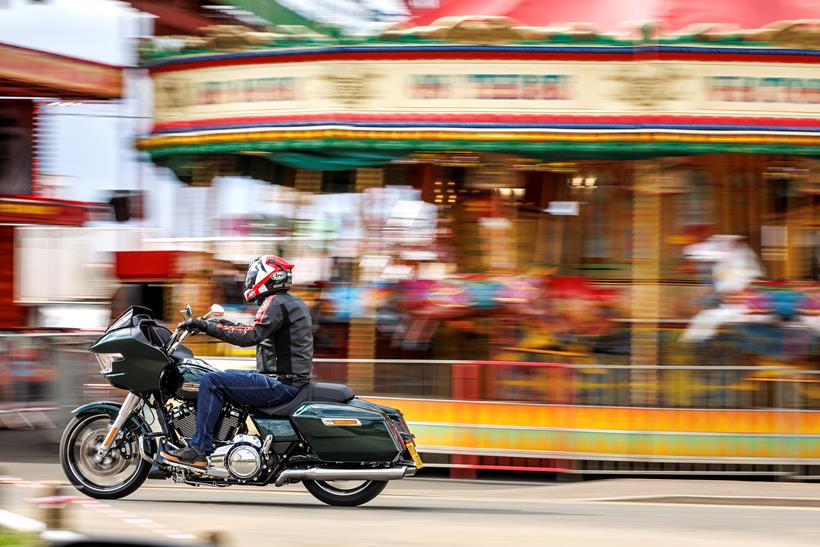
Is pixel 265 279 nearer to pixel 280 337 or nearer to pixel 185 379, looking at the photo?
pixel 280 337

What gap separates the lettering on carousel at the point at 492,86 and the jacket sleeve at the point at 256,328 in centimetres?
556

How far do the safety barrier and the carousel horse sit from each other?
96 centimetres

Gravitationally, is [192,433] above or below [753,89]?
below

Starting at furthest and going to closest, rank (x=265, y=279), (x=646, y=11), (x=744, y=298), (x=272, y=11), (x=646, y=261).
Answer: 1. (x=272, y=11)
2. (x=646, y=11)
3. (x=646, y=261)
4. (x=744, y=298)
5. (x=265, y=279)

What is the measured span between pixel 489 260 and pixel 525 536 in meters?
6.61

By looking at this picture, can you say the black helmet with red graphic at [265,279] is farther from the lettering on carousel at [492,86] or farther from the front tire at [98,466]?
the lettering on carousel at [492,86]

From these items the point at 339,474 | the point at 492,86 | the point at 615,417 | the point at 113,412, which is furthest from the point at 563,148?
the point at 113,412

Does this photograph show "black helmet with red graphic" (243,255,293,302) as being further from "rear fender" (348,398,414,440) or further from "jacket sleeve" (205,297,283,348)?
"rear fender" (348,398,414,440)

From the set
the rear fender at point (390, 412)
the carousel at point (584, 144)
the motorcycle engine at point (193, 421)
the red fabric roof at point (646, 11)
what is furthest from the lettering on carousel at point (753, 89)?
the motorcycle engine at point (193, 421)

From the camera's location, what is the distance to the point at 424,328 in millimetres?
14109

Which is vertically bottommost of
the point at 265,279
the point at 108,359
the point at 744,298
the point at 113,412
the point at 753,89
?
the point at 113,412

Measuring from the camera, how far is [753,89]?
1395cm

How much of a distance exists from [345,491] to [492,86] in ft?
19.7

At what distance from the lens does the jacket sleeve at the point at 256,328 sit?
29.6 ft
